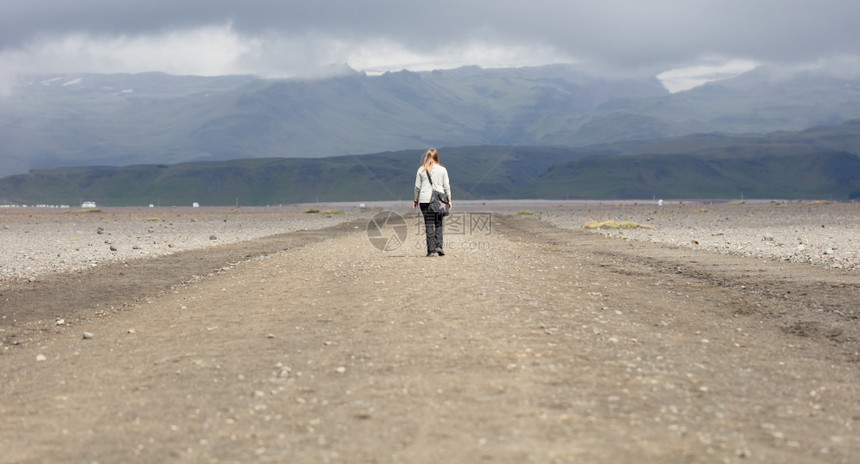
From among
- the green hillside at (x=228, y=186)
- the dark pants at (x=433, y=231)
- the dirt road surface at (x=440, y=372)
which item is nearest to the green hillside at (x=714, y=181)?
the green hillside at (x=228, y=186)

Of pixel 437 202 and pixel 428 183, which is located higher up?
pixel 428 183

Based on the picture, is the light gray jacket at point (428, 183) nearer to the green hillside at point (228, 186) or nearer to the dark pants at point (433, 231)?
the dark pants at point (433, 231)

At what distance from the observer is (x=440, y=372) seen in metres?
6.38

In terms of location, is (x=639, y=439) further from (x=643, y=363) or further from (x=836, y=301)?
(x=836, y=301)

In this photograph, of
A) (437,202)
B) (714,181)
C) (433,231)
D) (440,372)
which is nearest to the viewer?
(440,372)

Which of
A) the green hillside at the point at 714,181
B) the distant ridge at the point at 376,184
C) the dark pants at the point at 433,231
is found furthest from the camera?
the green hillside at the point at 714,181

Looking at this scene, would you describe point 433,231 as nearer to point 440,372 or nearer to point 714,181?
point 440,372

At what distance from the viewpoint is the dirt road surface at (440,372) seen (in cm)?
500

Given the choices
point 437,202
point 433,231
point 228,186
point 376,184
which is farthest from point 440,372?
point 228,186

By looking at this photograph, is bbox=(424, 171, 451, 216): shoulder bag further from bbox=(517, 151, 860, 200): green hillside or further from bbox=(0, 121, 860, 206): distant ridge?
bbox=(517, 151, 860, 200): green hillside

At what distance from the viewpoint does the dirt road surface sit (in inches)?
197

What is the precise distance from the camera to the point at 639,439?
495 centimetres

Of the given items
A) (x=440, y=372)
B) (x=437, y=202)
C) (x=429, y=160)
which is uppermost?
(x=429, y=160)

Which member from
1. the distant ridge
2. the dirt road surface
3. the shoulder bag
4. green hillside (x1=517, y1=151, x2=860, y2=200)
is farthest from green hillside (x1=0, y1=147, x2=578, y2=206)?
the dirt road surface
